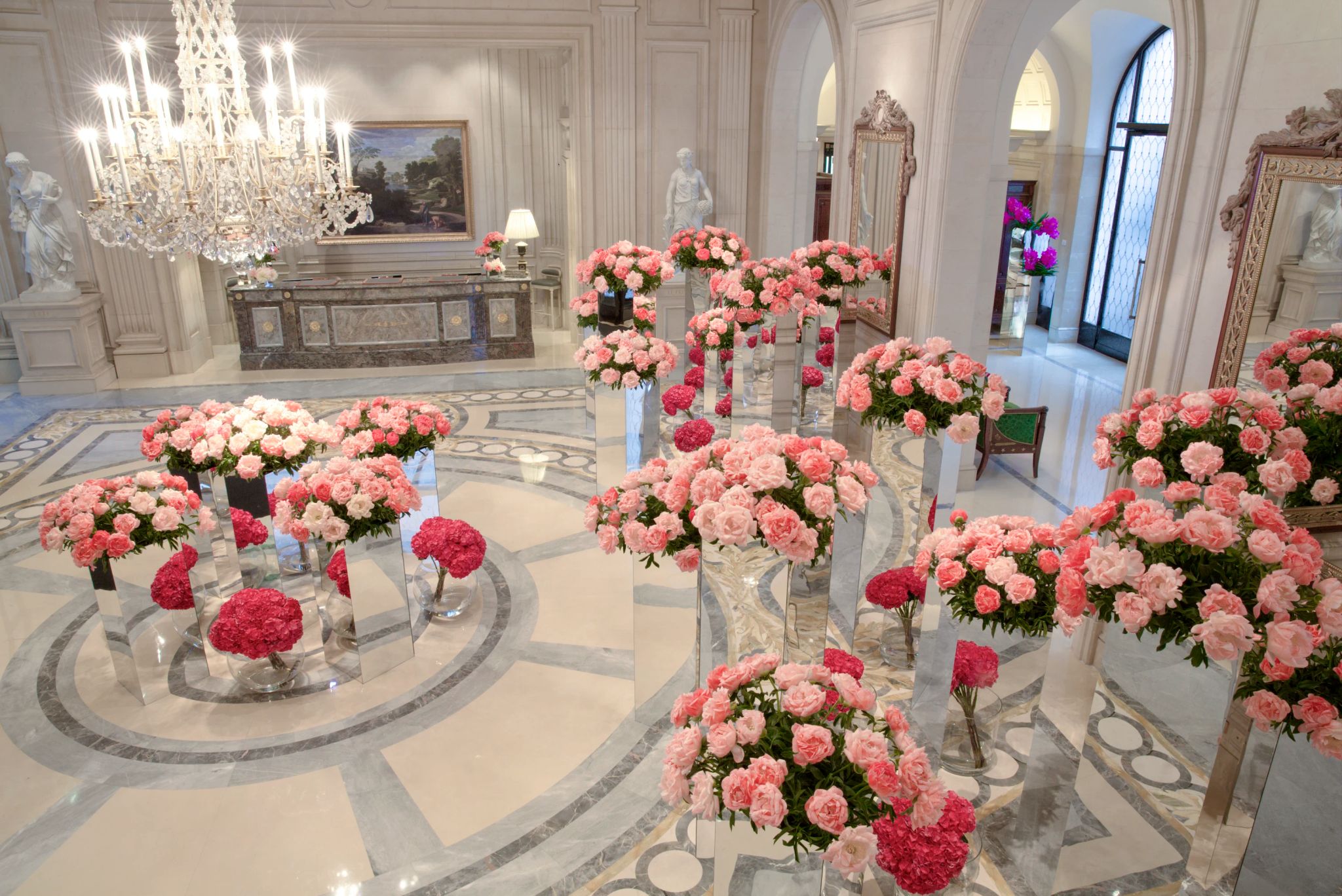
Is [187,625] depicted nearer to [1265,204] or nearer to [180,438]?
[180,438]

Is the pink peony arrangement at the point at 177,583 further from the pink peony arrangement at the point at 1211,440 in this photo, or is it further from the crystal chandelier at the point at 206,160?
the pink peony arrangement at the point at 1211,440

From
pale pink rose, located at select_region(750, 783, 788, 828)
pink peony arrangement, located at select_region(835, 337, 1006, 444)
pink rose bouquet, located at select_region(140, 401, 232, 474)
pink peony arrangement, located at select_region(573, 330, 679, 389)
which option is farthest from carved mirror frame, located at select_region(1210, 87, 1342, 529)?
pink rose bouquet, located at select_region(140, 401, 232, 474)

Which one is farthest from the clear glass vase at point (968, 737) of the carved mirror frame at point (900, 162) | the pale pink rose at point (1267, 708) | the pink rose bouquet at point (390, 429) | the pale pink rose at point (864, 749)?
the carved mirror frame at point (900, 162)

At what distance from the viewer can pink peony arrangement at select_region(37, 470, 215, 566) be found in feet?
15.5

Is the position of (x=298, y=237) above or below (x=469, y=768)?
above

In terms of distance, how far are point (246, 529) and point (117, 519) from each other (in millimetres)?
1025

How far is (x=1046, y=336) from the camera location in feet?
43.0

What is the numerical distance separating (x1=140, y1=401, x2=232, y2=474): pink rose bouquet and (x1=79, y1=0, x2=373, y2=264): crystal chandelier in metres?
1.17

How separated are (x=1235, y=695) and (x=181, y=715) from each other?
16.0 feet

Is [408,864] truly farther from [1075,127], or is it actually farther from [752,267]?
[1075,127]

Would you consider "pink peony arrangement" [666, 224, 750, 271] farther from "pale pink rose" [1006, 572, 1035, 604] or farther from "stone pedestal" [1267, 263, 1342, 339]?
"pale pink rose" [1006, 572, 1035, 604]

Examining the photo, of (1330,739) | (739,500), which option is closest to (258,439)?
(739,500)

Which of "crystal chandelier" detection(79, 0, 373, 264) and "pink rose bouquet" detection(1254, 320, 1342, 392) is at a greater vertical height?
"crystal chandelier" detection(79, 0, 373, 264)

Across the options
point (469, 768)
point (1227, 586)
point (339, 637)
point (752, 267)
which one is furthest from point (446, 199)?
point (1227, 586)
